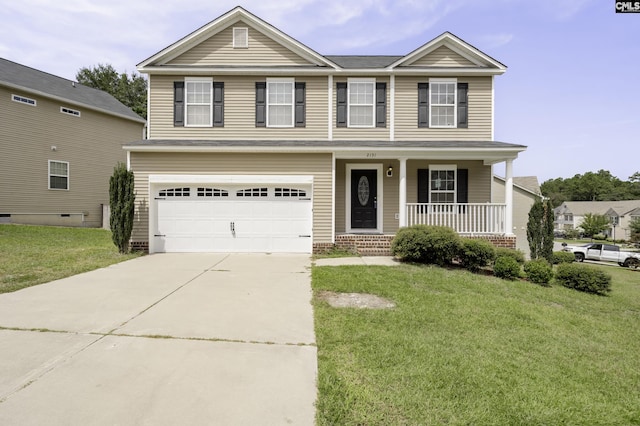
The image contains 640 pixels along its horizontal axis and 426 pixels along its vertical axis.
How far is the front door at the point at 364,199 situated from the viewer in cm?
1186

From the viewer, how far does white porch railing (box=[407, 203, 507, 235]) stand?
35.0 ft

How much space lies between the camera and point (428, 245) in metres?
8.53

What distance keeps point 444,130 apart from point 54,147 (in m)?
18.6

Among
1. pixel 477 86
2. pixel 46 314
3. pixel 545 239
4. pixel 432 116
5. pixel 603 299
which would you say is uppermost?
pixel 477 86

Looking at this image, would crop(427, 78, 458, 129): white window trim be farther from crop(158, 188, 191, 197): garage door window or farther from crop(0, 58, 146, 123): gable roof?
crop(0, 58, 146, 123): gable roof

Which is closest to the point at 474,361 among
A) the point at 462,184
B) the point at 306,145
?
the point at 306,145

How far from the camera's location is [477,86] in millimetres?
11758

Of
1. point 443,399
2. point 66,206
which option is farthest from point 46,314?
point 66,206

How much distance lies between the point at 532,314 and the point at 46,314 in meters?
7.34

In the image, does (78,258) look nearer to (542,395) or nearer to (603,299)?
(542,395)

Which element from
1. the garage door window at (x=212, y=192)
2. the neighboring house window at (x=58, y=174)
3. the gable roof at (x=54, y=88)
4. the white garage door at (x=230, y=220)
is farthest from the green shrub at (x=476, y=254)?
the gable roof at (x=54, y=88)

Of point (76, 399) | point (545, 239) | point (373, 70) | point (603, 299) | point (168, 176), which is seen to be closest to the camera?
point (76, 399)

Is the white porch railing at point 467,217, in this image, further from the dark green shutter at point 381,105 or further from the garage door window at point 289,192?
the garage door window at point 289,192

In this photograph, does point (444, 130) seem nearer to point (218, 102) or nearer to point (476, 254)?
point (476, 254)
